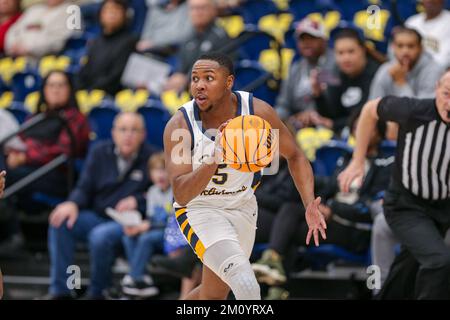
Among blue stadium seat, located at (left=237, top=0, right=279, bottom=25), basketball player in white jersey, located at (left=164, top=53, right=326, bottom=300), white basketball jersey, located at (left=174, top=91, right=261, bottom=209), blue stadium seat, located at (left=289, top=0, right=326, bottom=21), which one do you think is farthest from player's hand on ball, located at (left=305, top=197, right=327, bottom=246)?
blue stadium seat, located at (left=237, top=0, right=279, bottom=25)

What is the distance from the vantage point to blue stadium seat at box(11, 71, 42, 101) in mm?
10102

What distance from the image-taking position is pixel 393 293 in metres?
6.57

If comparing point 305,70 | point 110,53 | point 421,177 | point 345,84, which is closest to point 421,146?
point 421,177

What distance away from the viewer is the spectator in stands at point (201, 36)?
9211 millimetres

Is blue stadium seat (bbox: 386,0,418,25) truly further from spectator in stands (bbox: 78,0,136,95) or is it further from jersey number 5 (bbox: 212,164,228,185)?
jersey number 5 (bbox: 212,164,228,185)

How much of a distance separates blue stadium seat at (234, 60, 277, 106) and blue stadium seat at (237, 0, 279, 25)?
1604mm

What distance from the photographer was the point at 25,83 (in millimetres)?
10156

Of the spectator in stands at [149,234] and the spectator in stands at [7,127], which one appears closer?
the spectator in stands at [149,234]

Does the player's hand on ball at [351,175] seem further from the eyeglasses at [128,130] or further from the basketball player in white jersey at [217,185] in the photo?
the eyeglasses at [128,130]

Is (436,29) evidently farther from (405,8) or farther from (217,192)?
(217,192)

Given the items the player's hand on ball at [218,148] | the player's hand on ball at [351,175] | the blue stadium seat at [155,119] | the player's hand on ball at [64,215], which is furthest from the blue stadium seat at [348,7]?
the player's hand on ball at [218,148]

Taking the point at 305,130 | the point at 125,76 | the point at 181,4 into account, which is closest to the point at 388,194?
the point at 305,130

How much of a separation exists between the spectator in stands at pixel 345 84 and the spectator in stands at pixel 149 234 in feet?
4.77

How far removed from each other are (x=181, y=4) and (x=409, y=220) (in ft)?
15.8
